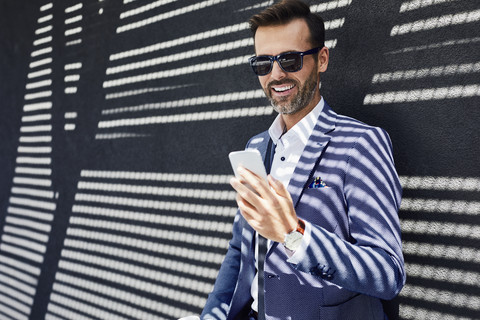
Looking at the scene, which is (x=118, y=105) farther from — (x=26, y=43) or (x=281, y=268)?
(x=281, y=268)

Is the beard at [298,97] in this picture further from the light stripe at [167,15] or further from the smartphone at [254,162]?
the light stripe at [167,15]

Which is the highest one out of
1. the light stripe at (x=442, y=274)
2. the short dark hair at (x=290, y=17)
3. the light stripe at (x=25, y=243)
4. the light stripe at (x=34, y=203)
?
the short dark hair at (x=290, y=17)

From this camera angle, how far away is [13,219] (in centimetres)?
377

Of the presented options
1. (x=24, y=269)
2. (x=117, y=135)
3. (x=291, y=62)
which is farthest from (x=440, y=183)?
(x=24, y=269)

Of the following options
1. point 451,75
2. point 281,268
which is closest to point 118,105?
point 281,268

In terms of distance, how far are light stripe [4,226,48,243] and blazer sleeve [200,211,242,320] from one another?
92.3 inches

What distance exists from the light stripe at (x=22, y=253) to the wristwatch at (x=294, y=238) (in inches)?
123

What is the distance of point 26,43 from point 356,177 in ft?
12.0

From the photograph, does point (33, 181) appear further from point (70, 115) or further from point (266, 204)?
point (266, 204)

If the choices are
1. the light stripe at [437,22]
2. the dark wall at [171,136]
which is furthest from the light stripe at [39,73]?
the light stripe at [437,22]

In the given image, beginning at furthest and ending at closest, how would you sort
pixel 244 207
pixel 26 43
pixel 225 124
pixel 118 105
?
1. pixel 26 43
2. pixel 118 105
3. pixel 225 124
4. pixel 244 207

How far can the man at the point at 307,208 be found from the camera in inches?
41.7

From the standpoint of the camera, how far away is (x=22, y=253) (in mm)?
3641

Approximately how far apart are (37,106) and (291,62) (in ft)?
9.61
